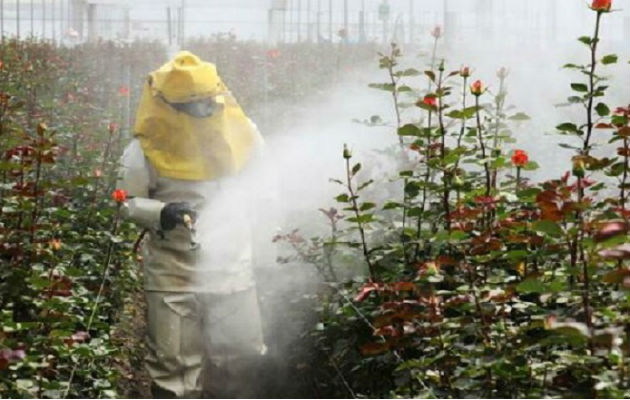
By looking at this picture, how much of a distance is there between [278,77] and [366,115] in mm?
3892

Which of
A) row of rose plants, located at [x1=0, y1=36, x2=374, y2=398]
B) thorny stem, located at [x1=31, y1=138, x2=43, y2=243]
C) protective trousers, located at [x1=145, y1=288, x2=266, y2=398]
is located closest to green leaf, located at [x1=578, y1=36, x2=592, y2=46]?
row of rose plants, located at [x1=0, y1=36, x2=374, y2=398]

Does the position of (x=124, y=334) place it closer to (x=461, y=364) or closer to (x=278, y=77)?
(x=461, y=364)

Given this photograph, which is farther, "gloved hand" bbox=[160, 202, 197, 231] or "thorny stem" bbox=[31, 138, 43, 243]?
"gloved hand" bbox=[160, 202, 197, 231]

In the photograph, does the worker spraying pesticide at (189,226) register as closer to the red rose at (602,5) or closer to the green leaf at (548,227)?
the red rose at (602,5)

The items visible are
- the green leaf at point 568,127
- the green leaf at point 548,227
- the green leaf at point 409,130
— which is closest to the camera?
the green leaf at point 548,227

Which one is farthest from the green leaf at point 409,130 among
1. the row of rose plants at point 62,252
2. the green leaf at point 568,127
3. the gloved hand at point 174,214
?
the gloved hand at point 174,214

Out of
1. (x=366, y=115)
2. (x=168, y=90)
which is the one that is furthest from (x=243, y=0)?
(x=168, y=90)

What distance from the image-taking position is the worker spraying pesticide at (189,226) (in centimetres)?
481

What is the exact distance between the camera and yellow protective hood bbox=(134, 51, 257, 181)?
4797mm

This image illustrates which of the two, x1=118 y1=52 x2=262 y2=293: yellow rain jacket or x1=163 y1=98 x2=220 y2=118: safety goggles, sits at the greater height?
x1=163 y1=98 x2=220 y2=118: safety goggles

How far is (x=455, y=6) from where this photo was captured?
18203 millimetres

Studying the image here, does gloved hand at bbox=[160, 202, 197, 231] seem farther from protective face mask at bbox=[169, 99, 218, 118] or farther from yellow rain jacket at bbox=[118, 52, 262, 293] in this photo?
protective face mask at bbox=[169, 99, 218, 118]

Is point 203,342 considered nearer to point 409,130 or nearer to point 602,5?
point 409,130

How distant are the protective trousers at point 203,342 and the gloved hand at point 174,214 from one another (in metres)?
0.39
